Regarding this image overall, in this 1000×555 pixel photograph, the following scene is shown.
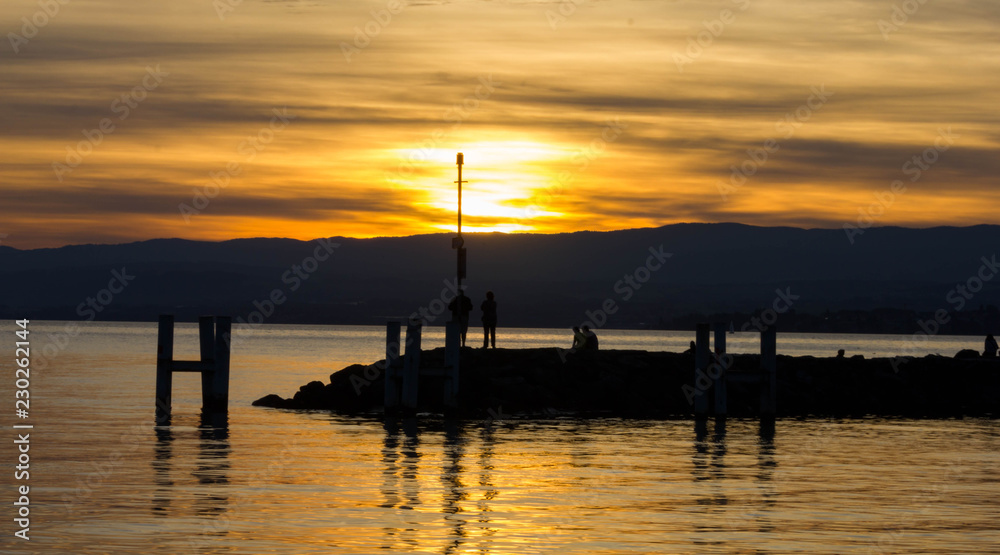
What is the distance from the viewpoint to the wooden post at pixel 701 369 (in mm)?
29641

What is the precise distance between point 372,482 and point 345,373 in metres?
16.8

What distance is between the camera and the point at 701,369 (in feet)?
98.7

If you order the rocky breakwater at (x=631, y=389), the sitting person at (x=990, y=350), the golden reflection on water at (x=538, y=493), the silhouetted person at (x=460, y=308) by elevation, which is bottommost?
the golden reflection on water at (x=538, y=493)

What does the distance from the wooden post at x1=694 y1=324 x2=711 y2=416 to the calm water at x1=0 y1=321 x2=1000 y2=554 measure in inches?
65.7

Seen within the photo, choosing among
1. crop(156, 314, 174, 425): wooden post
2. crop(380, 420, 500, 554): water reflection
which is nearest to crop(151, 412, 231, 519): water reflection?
crop(380, 420, 500, 554): water reflection

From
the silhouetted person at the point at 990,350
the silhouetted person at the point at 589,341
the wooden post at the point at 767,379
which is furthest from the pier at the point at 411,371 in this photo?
the silhouetted person at the point at 990,350

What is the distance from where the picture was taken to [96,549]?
41.6 ft

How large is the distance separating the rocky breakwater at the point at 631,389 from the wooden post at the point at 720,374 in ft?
1.70

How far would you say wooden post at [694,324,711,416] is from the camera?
29.6 meters

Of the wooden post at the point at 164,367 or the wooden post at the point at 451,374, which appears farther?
the wooden post at the point at 164,367

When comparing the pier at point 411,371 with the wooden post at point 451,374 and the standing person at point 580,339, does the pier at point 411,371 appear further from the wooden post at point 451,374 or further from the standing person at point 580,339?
the standing person at point 580,339

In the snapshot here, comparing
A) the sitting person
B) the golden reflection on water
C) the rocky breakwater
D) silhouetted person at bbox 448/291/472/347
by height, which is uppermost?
silhouetted person at bbox 448/291/472/347
